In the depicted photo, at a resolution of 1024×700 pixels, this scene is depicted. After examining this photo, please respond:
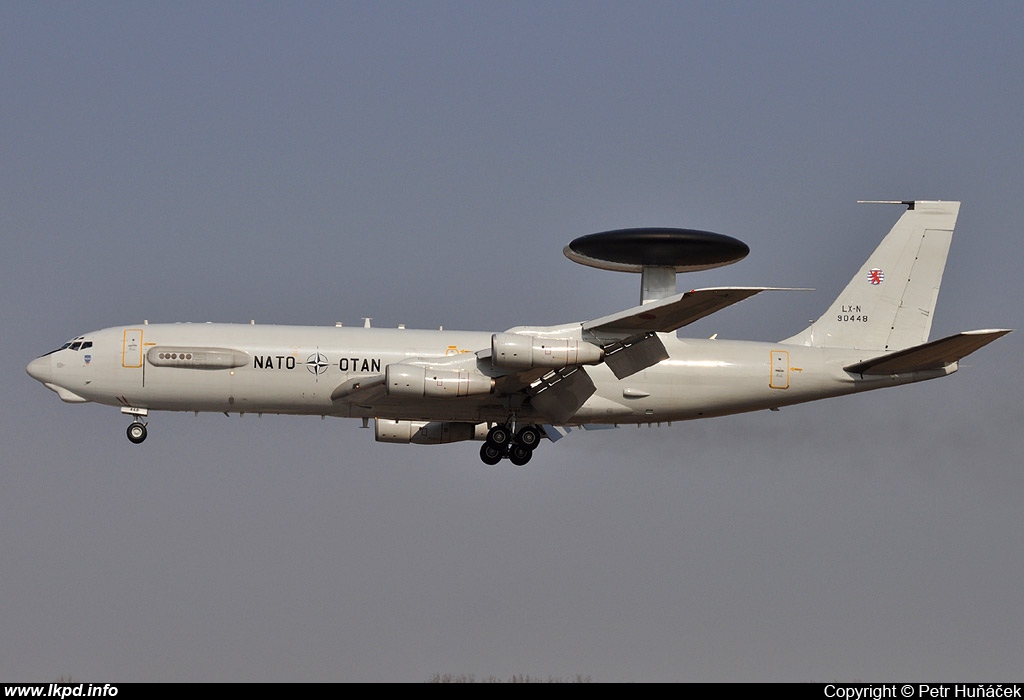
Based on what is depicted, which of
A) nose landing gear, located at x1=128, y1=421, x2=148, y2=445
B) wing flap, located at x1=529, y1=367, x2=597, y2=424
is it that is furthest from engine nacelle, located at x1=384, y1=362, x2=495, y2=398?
nose landing gear, located at x1=128, y1=421, x2=148, y2=445

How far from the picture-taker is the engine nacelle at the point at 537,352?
144 ft

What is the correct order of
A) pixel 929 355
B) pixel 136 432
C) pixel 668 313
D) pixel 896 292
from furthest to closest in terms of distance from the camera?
1. pixel 896 292
2. pixel 136 432
3. pixel 929 355
4. pixel 668 313

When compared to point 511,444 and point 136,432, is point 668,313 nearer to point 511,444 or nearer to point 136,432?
point 511,444

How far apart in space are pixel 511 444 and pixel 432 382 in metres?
4.66

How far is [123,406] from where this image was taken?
4756 centimetres

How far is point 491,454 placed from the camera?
48000 mm

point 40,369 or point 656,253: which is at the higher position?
point 656,253

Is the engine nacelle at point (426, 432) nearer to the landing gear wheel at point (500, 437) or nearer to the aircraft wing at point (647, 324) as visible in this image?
the landing gear wheel at point (500, 437)

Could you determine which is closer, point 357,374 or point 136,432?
point 357,374

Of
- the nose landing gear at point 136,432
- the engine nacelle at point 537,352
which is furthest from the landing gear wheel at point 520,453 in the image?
the nose landing gear at point 136,432

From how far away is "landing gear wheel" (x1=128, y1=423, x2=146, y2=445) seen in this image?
48344mm

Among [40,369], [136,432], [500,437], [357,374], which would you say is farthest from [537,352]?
[40,369]

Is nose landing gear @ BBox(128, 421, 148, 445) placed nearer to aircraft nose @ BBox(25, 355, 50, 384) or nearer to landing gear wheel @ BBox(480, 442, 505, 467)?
aircraft nose @ BBox(25, 355, 50, 384)

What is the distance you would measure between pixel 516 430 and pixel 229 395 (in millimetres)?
9316
